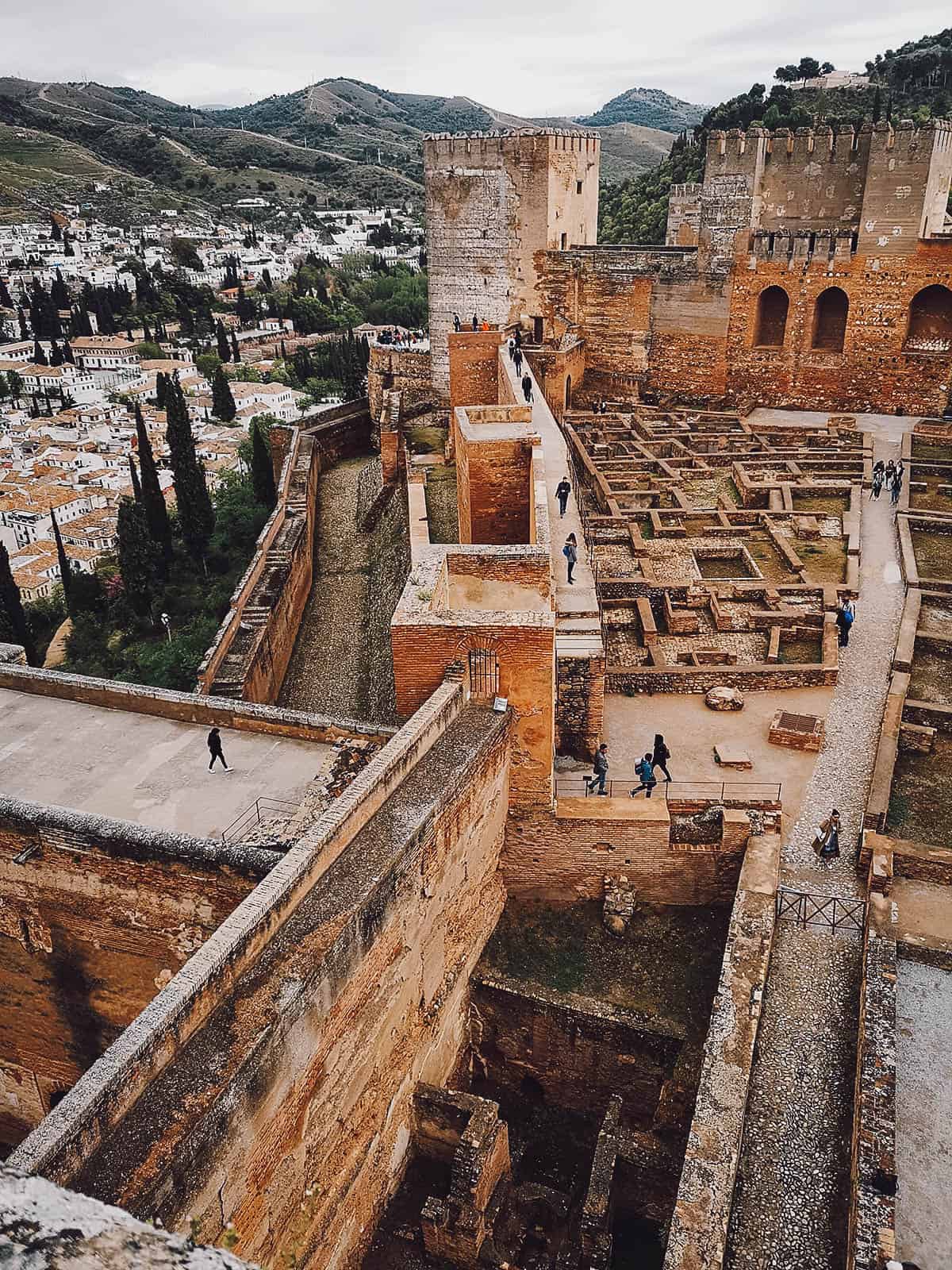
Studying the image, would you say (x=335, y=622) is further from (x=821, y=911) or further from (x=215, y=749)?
(x=821, y=911)

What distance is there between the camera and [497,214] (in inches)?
895

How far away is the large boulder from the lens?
12148 millimetres

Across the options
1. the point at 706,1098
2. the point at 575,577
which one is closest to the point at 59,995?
the point at 706,1098

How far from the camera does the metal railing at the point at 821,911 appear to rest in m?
8.73

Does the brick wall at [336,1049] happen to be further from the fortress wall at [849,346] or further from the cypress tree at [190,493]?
the cypress tree at [190,493]

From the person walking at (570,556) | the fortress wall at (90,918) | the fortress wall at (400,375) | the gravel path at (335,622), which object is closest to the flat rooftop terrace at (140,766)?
the fortress wall at (90,918)

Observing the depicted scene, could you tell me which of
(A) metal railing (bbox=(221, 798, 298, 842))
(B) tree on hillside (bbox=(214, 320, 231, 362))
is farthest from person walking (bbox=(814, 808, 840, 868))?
(B) tree on hillside (bbox=(214, 320, 231, 362))

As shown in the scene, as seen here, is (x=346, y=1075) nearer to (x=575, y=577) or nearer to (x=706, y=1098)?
(x=706, y=1098)

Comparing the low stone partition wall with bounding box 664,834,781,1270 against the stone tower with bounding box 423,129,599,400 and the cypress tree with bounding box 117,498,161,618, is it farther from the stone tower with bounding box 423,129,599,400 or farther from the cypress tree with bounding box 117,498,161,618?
the cypress tree with bounding box 117,498,161,618

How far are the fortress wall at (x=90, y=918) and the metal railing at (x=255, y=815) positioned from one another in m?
0.62

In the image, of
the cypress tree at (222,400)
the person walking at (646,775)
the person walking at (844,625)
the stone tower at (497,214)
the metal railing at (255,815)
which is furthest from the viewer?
the cypress tree at (222,400)

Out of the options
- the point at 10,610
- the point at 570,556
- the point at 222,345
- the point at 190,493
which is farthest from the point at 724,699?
the point at 222,345

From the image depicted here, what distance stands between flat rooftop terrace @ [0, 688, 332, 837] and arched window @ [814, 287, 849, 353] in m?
20.6

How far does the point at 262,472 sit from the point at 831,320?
1657cm
